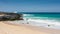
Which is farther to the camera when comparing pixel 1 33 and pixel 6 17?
pixel 6 17

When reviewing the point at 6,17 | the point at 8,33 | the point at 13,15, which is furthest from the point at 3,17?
the point at 8,33

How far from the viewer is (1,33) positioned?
8891 mm

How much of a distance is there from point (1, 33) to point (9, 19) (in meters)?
15.0

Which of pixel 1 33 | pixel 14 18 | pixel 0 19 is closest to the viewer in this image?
pixel 1 33

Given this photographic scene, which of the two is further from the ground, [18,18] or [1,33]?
[1,33]

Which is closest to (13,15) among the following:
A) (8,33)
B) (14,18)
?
Result: (14,18)

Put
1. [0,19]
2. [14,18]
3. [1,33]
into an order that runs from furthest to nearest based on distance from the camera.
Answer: [14,18] → [0,19] → [1,33]

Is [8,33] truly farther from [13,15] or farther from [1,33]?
[13,15]

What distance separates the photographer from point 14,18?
2459 cm

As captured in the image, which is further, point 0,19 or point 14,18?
point 14,18

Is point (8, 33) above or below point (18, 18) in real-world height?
above

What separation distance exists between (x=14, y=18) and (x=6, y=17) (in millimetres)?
1461

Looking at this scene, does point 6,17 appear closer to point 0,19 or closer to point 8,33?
point 0,19

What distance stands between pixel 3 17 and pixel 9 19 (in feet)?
3.59
